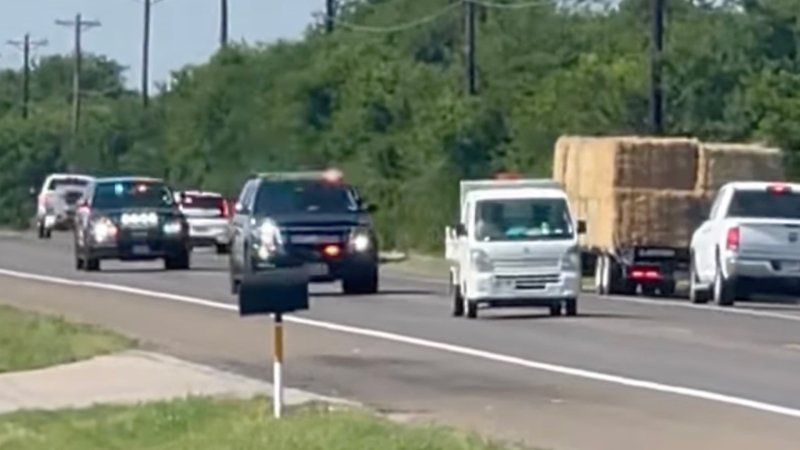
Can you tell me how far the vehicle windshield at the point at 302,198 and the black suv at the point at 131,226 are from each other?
9884mm

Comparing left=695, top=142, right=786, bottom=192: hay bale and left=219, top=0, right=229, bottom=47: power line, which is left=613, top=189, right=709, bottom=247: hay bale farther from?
left=219, top=0, right=229, bottom=47: power line

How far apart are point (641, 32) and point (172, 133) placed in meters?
22.8

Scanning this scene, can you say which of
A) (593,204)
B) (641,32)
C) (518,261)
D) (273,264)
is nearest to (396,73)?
(641,32)

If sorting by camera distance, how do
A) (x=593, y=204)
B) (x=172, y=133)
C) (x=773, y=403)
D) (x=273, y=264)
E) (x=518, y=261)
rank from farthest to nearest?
(x=172, y=133)
(x=593, y=204)
(x=273, y=264)
(x=518, y=261)
(x=773, y=403)

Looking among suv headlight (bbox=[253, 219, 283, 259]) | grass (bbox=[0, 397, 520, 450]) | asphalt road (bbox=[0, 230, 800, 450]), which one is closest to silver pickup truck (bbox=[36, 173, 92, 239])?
asphalt road (bbox=[0, 230, 800, 450])

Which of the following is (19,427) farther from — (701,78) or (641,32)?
(641,32)

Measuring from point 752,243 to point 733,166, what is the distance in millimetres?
6846

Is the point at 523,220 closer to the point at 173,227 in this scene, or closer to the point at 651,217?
the point at 651,217

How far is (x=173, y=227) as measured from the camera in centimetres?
5444

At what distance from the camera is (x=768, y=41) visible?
277ft

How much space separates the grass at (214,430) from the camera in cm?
1945

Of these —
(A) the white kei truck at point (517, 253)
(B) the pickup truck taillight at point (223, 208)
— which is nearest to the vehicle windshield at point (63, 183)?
(B) the pickup truck taillight at point (223, 208)

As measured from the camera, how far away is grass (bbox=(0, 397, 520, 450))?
19453 mm

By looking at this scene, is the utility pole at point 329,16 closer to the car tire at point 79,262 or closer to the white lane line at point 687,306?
the car tire at point 79,262
